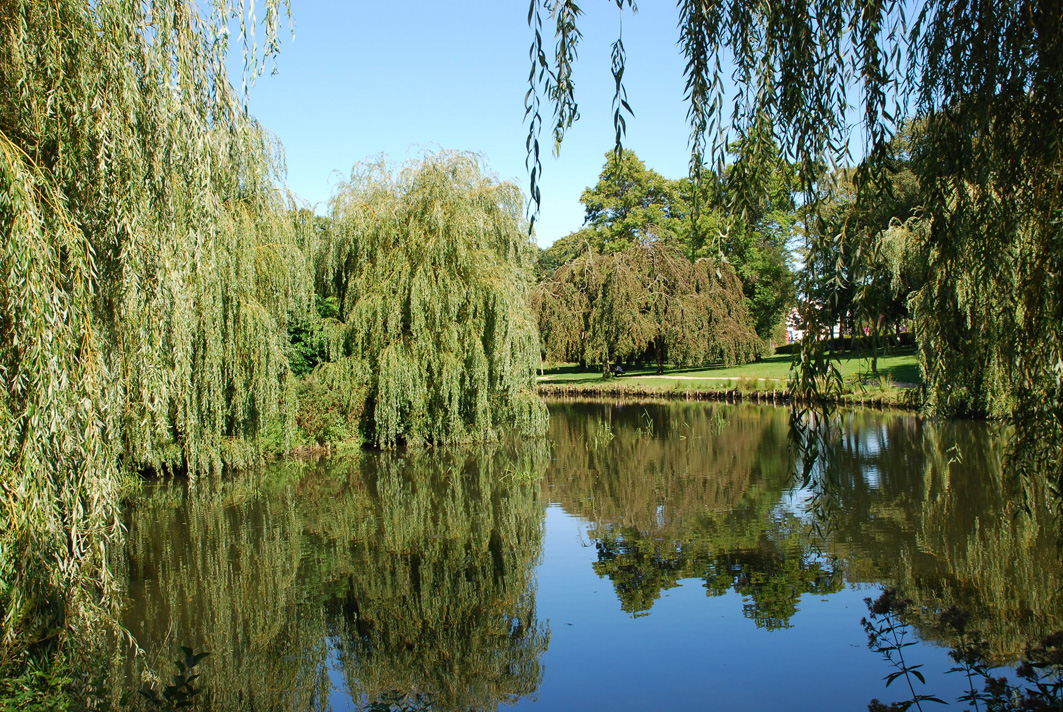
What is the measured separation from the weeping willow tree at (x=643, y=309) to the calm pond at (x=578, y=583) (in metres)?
14.9

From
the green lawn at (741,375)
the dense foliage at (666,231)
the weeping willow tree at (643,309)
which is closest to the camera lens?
the green lawn at (741,375)

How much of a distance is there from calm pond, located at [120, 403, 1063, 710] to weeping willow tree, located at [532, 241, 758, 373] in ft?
49.0

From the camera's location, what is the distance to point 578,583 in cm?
716

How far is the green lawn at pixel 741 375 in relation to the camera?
2139 centimetres

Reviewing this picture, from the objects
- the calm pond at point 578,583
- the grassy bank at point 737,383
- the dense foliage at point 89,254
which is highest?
the dense foliage at point 89,254

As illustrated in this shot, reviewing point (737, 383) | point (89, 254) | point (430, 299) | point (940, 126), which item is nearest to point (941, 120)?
point (940, 126)

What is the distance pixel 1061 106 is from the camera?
287 centimetres

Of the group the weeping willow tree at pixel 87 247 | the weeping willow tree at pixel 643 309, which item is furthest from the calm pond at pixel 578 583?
the weeping willow tree at pixel 643 309

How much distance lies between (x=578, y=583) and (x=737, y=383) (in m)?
17.7

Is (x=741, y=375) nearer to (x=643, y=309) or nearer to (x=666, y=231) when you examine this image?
(x=643, y=309)

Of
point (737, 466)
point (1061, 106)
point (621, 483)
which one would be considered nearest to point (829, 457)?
point (1061, 106)

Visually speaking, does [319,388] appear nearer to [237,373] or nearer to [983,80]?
[237,373]

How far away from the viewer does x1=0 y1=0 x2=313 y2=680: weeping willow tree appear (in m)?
3.36

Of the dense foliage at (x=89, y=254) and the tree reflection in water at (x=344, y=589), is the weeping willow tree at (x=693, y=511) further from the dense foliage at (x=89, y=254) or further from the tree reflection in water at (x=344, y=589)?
the dense foliage at (x=89, y=254)
